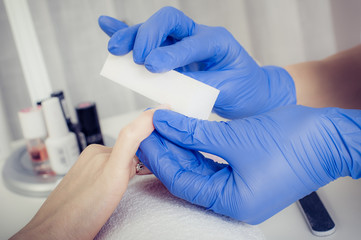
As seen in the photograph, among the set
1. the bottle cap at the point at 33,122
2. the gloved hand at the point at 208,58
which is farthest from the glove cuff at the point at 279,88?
the bottle cap at the point at 33,122

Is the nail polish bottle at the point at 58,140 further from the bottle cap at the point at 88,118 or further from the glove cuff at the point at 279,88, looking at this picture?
the glove cuff at the point at 279,88

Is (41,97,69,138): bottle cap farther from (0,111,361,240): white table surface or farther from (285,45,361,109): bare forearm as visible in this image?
(285,45,361,109): bare forearm

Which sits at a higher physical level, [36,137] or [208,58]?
[208,58]

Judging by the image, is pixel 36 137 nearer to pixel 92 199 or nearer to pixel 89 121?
pixel 89 121

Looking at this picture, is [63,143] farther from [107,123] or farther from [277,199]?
[277,199]

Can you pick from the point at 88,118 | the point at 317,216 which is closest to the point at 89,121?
the point at 88,118

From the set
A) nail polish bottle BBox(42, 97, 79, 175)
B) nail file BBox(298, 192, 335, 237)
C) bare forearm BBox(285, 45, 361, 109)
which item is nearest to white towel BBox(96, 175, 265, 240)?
nail file BBox(298, 192, 335, 237)

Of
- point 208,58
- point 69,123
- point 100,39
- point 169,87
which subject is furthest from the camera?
point 100,39

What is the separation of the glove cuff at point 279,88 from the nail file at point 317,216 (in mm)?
267

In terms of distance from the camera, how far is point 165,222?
1.42ft

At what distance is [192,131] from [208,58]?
231mm

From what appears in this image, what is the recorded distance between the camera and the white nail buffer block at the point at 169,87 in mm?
546

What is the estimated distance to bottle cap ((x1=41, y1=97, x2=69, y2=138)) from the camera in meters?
0.80

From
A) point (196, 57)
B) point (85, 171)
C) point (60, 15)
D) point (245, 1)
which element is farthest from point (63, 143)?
point (245, 1)
